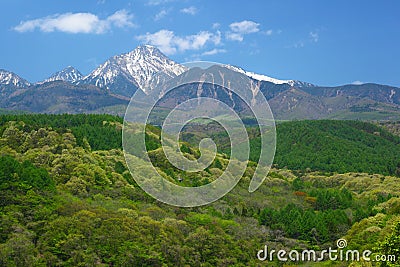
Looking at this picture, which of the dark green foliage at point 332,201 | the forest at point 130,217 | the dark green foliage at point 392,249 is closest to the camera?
the dark green foliage at point 392,249

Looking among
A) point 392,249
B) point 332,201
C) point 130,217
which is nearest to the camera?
point 392,249

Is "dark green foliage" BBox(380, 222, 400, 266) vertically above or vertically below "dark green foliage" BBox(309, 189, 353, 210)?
above

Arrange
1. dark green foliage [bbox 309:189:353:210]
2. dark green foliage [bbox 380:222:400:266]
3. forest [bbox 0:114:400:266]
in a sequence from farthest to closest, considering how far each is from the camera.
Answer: dark green foliage [bbox 309:189:353:210] → forest [bbox 0:114:400:266] → dark green foliage [bbox 380:222:400:266]

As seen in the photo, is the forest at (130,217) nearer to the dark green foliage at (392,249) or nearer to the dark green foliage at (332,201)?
the dark green foliage at (392,249)

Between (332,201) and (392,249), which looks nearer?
(392,249)

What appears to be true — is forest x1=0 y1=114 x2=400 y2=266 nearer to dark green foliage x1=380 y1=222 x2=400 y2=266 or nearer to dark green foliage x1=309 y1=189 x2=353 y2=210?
dark green foliage x1=380 y1=222 x2=400 y2=266

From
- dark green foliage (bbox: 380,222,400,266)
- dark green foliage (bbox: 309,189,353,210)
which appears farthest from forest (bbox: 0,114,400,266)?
dark green foliage (bbox: 309,189,353,210)

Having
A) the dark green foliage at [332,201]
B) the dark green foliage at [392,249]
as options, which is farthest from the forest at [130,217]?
the dark green foliage at [332,201]

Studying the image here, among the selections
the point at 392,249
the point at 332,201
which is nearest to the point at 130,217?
the point at 392,249

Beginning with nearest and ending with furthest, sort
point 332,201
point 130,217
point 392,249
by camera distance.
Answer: point 392,249 < point 130,217 < point 332,201

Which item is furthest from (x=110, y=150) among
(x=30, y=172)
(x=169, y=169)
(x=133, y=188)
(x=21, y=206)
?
(x=21, y=206)

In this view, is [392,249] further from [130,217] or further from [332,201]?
[332,201]

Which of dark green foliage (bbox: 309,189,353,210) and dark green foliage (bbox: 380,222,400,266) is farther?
dark green foliage (bbox: 309,189,353,210)

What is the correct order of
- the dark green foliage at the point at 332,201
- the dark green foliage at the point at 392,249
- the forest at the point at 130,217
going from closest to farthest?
the dark green foliage at the point at 392,249 → the forest at the point at 130,217 → the dark green foliage at the point at 332,201
